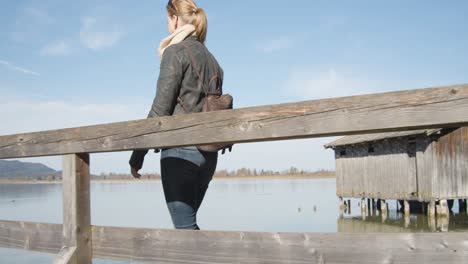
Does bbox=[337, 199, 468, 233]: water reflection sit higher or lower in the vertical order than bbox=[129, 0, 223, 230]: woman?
lower

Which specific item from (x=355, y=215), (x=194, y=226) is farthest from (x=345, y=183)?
(x=194, y=226)

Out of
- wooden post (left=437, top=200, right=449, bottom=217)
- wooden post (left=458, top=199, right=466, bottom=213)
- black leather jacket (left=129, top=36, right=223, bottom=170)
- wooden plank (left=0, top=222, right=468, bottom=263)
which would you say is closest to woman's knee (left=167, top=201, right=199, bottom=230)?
wooden plank (left=0, top=222, right=468, bottom=263)

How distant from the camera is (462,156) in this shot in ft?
74.4

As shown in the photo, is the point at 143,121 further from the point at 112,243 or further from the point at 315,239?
the point at 315,239

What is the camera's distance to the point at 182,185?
113 inches

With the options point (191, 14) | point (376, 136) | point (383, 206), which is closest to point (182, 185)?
point (191, 14)

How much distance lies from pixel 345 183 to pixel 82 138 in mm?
27533

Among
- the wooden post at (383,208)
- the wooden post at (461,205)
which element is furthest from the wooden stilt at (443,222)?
the wooden post at (461,205)

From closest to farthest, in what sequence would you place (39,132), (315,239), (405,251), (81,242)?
(405,251) → (315,239) → (81,242) → (39,132)

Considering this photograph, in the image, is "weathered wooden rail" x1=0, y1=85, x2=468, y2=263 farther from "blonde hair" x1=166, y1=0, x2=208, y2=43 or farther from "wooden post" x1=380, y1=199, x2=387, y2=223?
"wooden post" x1=380, y1=199, x2=387, y2=223

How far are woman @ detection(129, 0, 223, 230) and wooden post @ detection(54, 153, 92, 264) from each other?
0.33 m

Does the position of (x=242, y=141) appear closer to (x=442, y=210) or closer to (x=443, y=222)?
(x=443, y=222)

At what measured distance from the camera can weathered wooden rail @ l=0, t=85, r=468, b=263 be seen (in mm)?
1943

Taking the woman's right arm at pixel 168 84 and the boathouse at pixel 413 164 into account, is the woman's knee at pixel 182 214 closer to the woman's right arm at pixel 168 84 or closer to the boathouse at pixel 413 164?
the woman's right arm at pixel 168 84
